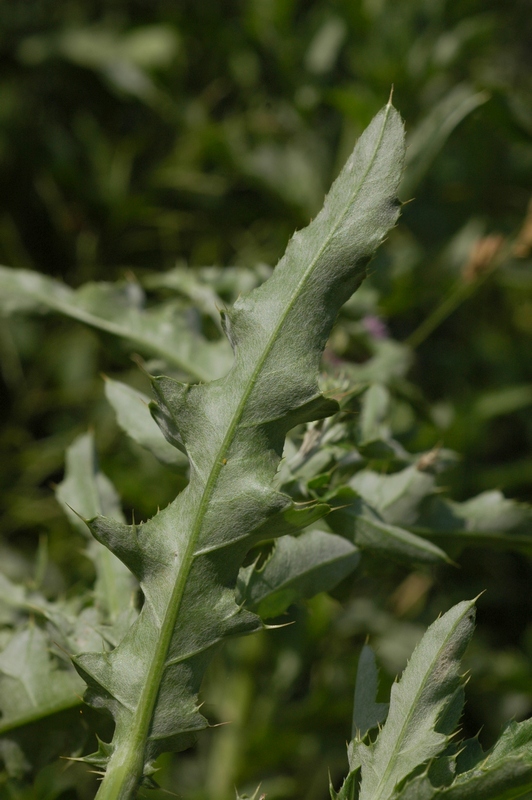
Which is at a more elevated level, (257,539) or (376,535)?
(257,539)

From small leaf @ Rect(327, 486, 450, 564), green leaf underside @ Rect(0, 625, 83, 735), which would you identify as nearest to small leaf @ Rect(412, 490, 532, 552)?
small leaf @ Rect(327, 486, 450, 564)

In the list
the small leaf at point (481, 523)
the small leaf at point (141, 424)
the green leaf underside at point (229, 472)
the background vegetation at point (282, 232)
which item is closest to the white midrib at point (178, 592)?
the green leaf underside at point (229, 472)

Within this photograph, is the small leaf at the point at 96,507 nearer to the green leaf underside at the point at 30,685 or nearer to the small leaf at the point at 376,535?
the green leaf underside at the point at 30,685

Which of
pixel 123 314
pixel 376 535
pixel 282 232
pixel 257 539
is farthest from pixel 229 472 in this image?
pixel 282 232

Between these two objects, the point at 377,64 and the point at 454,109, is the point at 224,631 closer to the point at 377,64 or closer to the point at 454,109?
the point at 454,109

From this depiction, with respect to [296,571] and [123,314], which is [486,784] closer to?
[296,571]

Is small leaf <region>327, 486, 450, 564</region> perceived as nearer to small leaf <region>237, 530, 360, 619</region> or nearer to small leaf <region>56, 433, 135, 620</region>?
small leaf <region>237, 530, 360, 619</region>
